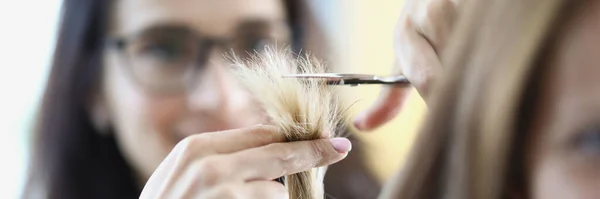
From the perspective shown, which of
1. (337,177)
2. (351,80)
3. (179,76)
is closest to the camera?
(351,80)

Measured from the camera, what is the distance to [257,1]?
2.99 ft

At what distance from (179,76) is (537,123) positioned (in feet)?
2.07

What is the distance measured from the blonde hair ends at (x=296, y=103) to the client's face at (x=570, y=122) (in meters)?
0.18

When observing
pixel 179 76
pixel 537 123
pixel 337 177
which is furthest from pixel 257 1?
pixel 537 123

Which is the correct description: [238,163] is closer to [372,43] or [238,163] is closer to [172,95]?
[172,95]

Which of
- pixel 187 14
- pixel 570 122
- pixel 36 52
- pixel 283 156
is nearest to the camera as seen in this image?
pixel 570 122

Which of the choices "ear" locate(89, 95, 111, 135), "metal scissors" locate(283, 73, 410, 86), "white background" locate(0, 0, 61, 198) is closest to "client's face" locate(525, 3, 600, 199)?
"metal scissors" locate(283, 73, 410, 86)

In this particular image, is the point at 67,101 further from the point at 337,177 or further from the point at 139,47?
the point at 337,177

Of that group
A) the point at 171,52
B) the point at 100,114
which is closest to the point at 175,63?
the point at 171,52

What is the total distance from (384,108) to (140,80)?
0.50 meters

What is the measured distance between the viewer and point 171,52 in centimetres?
90

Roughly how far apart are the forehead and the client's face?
59 cm

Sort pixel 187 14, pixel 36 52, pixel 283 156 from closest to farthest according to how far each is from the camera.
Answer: pixel 283 156
pixel 187 14
pixel 36 52

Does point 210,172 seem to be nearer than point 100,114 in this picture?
Yes
